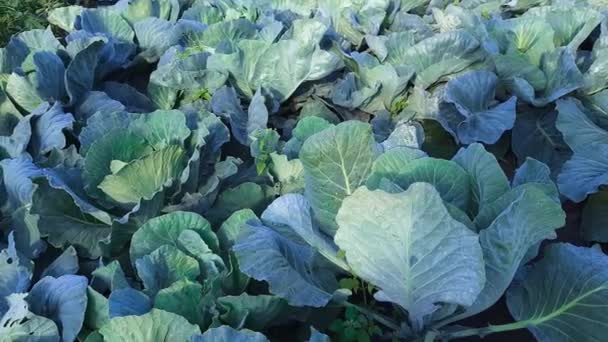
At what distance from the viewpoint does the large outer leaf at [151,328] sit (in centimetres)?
156

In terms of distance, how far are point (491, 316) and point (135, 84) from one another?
1902 mm

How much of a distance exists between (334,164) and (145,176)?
1.97ft

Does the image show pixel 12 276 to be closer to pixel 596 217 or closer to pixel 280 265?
pixel 280 265

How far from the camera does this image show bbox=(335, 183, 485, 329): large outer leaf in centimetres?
151

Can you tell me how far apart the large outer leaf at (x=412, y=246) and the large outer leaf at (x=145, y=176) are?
698 millimetres

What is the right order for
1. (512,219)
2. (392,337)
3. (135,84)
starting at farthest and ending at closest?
(135,84) < (392,337) < (512,219)

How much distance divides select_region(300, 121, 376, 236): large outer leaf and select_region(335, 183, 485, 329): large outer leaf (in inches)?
10.5

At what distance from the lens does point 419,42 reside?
9.50 feet

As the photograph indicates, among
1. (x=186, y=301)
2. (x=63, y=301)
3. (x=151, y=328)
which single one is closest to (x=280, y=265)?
(x=186, y=301)

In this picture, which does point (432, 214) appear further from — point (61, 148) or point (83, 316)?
point (61, 148)

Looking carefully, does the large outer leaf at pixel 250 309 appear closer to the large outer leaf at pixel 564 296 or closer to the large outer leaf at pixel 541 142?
the large outer leaf at pixel 564 296

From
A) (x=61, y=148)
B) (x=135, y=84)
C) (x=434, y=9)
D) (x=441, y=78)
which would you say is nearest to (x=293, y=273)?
(x=61, y=148)

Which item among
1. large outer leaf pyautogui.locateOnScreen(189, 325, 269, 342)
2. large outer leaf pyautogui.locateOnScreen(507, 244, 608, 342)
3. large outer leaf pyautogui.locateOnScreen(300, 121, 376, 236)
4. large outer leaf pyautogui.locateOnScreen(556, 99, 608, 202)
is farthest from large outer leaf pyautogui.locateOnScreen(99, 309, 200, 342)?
large outer leaf pyautogui.locateOnScreen(556, 99, 608, 202)

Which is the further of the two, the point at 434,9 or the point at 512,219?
the point at 434,9
